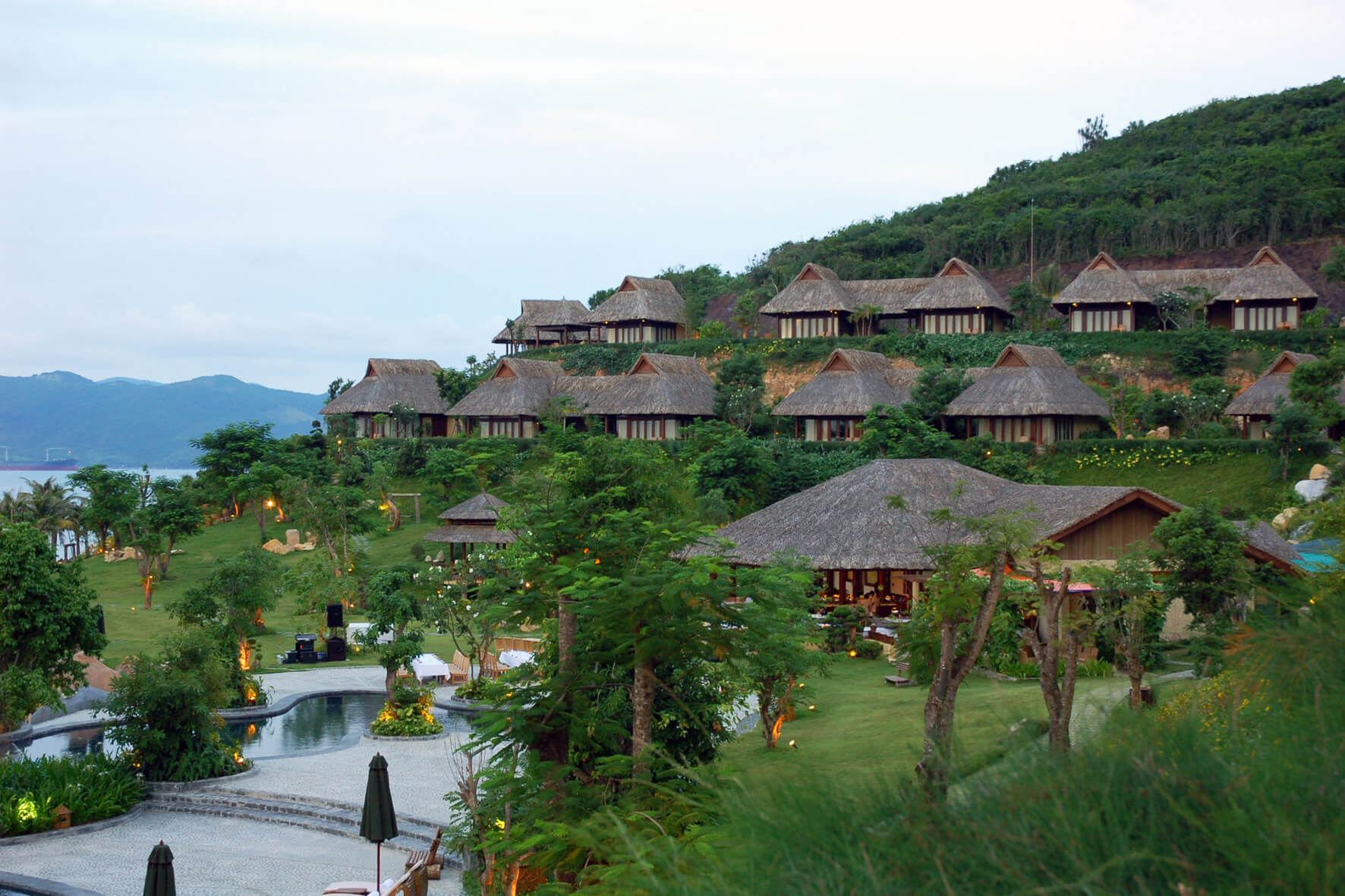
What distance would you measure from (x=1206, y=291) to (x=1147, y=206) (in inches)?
953

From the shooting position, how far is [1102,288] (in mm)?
58656

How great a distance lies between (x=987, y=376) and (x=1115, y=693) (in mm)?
33175

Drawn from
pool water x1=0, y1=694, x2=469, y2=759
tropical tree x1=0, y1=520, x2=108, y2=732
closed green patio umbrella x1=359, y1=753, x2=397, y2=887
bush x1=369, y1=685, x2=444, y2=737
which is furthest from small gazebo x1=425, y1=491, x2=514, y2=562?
closed green patio umbrella x1=359, y1=753, x2=397, y2=887

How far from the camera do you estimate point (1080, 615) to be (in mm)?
19266

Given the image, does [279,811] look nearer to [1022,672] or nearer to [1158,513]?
[1022,672]

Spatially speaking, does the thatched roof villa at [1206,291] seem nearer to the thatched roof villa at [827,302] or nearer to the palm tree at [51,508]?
the thatched roof villa at [827,302]

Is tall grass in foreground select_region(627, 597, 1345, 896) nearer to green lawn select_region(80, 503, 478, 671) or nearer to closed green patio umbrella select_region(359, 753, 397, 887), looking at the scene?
closed green patio umbrella select_region(359, 753, 397, 887)

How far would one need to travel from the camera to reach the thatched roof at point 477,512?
41.2m

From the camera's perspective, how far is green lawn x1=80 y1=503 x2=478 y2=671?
1262 inches

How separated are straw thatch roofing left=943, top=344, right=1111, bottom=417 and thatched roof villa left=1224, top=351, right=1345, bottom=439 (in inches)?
199

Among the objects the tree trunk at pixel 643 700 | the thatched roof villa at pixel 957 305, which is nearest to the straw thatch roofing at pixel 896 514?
the tree trunk at pixel 643 700

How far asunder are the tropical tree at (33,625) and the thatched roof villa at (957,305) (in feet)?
156

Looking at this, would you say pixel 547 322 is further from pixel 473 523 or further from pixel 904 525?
pixel 904 525

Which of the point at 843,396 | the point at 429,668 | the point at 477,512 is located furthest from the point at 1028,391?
the point at 429,668
